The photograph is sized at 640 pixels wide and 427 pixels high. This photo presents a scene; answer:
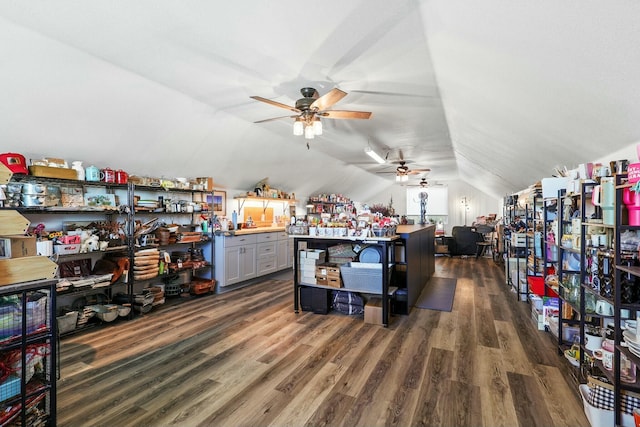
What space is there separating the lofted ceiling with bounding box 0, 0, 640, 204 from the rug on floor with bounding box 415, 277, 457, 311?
2.23 meters

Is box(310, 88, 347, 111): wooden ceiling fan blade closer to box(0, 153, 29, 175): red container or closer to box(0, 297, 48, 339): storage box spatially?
box(0, 297, 48, 339): storage box

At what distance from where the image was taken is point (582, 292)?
7.83ft

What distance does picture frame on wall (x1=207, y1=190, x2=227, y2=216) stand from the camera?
5660 mm

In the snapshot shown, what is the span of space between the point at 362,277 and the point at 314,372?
145cm

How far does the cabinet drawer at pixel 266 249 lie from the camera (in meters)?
5.89

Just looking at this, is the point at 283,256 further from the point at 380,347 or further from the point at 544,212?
the point at 544,212

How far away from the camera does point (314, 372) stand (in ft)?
8.35

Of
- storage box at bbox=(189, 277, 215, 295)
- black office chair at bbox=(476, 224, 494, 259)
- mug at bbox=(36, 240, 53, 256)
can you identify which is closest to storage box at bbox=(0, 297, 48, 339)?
mug at bbox=(36, 240, 53, 256)

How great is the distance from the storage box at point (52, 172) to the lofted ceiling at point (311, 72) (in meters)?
0.28

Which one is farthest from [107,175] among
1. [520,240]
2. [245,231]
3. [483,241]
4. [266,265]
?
[483,241]

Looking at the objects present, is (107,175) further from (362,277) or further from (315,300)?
(362,277)

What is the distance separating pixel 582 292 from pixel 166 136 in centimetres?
466

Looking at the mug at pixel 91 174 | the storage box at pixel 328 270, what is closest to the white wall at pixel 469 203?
the storage box at pixel 328 270

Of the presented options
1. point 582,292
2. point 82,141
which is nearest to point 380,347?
point 582,292
